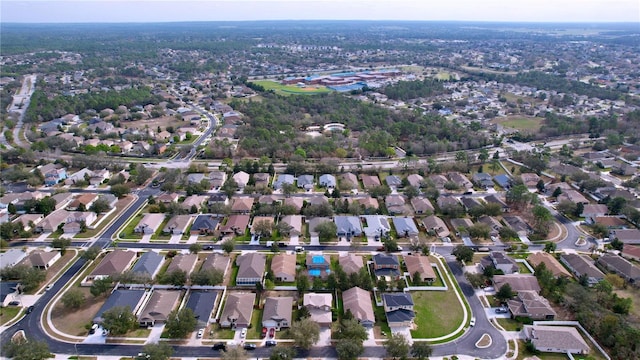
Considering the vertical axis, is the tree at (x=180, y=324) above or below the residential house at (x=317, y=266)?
above

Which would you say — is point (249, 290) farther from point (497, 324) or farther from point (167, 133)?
point (167, 133)

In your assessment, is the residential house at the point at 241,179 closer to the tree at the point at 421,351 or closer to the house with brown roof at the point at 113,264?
the house with brown roof at the point at 113,264

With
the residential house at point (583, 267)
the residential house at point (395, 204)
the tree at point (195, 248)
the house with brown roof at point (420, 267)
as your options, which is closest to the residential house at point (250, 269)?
the tree at point (195, 248)

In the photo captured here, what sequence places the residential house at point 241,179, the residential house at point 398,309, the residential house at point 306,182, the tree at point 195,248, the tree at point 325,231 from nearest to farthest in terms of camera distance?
1. the residential house at point 398,309
2. the tree at point 195,248
3. the tree at point 325,231
4. the residential house at point 241,179
5. the residential house at point 306,182

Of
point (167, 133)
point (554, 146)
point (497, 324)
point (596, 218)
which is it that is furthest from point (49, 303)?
point (554, 146)

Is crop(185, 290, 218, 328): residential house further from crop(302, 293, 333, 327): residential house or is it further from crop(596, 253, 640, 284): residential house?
crop(596, 253, 640, 284): residential house

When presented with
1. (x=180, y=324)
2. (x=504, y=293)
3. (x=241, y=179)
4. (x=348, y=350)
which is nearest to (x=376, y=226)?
(x=504, y=293)
